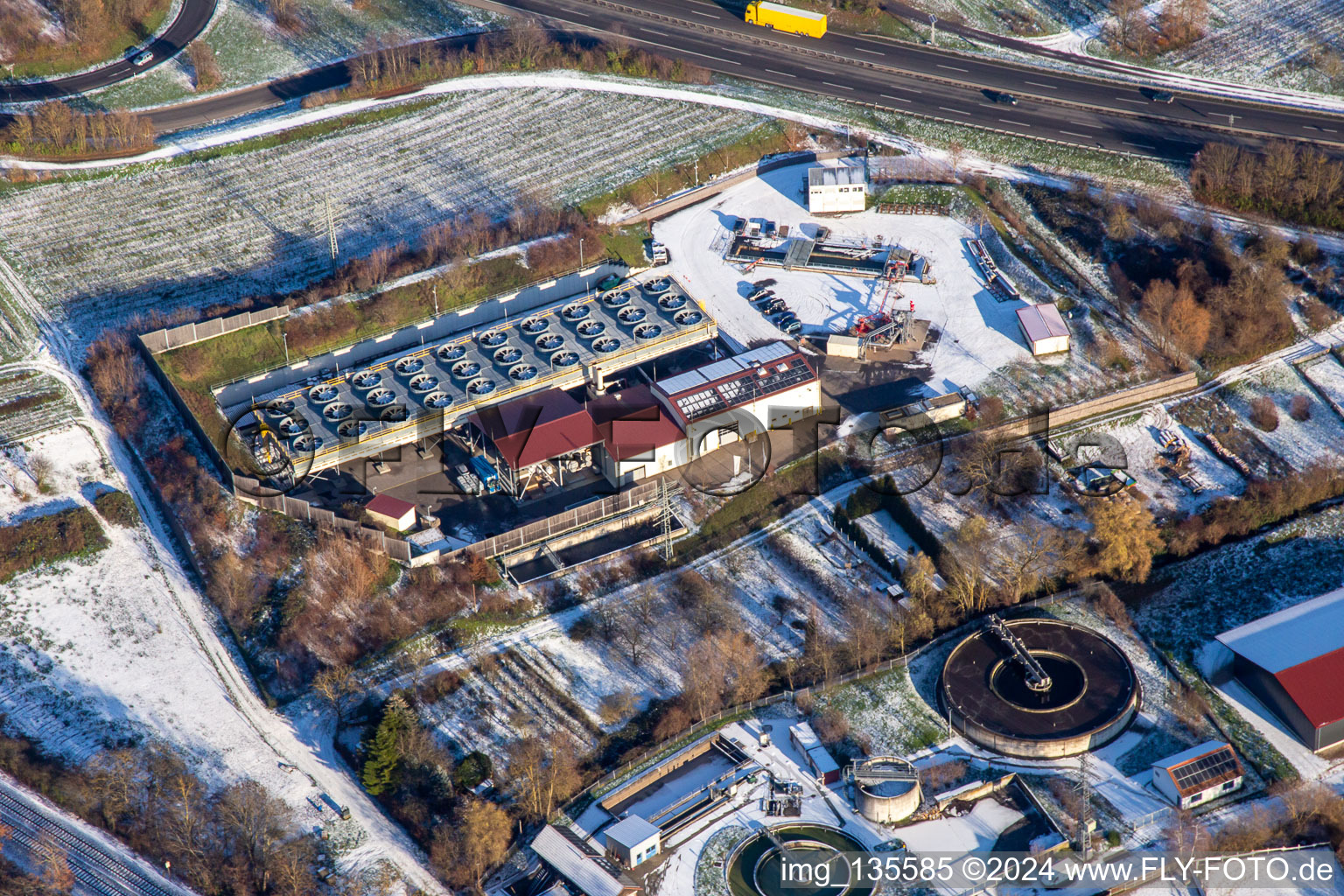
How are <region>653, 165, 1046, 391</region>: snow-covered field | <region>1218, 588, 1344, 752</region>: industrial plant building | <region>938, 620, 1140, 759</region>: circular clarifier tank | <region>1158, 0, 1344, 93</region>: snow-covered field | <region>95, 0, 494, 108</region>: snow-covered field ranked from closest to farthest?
<region>1218, 588, 1344, 752</region>: industrial plant building < <region>938, 620, 1140, 759</region>: circular clarifier tank < <region>653, 165, 1046, 391</region>: snow-covered field < <region>1158, 0, 1344, 93</region>: snow-covered field < <region>95, 0, 494, 108</region>: snow-covered field

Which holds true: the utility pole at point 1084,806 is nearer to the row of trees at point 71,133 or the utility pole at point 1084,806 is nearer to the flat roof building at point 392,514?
the flat roof building at point 392,514

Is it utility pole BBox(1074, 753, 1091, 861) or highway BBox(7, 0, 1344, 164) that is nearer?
utility pole BBox(1074, 753, 1091, 861)

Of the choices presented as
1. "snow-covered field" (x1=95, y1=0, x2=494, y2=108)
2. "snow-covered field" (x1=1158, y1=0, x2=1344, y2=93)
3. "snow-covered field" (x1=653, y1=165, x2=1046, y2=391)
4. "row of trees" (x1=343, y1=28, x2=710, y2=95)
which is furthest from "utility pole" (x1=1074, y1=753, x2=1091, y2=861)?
"snow-covered field" (x1=95, y1=0, x2=494, y2=108)

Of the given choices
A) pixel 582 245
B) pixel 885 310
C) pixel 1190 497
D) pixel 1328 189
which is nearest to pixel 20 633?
pixel 582 245

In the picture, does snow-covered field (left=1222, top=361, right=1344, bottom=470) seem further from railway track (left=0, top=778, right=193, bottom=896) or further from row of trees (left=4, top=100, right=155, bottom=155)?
row of trees (left=4, top=100, right=155, bottom=155)

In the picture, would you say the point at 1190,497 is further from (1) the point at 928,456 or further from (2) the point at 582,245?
(2) the point at 582,245

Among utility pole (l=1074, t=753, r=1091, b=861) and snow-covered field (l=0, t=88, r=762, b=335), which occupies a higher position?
snow-covered field (l=0, t=88, r=762, b=335)

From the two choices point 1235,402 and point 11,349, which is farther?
point 11,349
